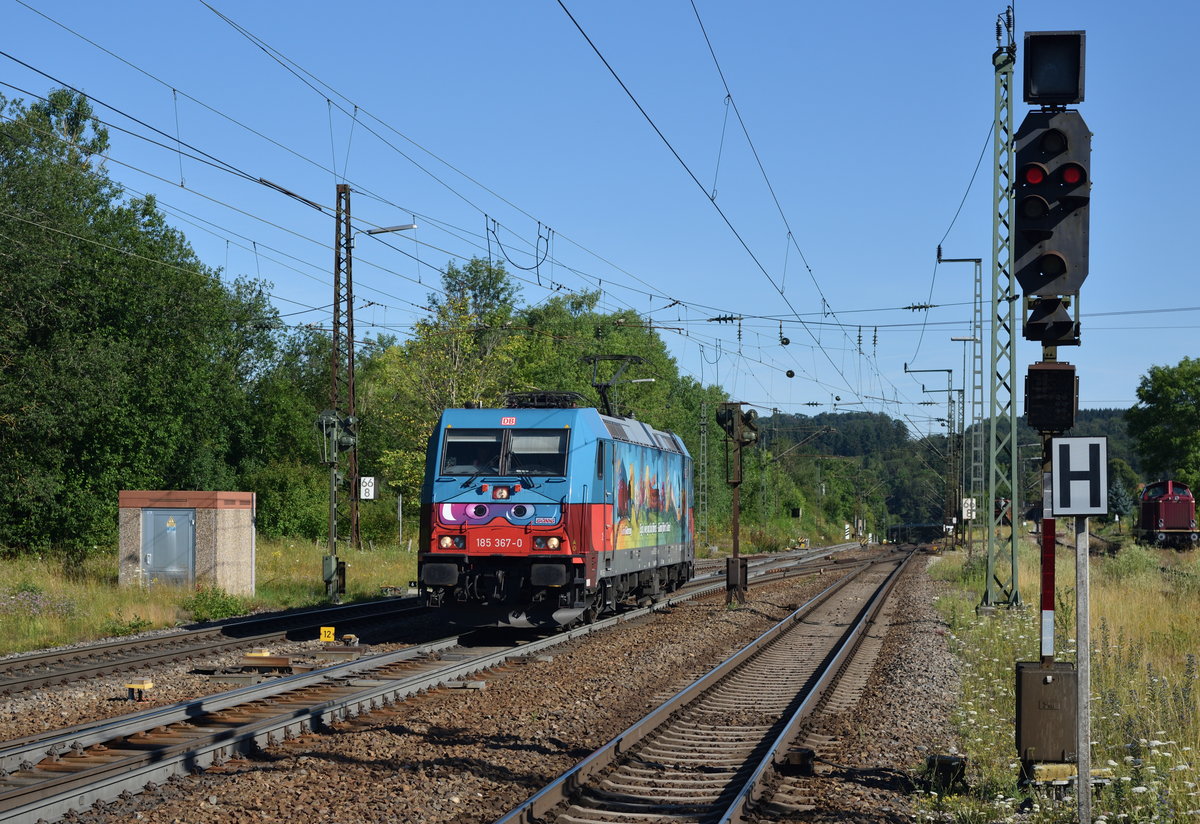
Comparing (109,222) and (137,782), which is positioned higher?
(109,222)

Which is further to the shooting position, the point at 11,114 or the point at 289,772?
the point at 11,114

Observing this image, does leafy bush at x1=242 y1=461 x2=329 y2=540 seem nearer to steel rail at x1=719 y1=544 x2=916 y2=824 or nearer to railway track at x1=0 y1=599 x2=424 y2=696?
railway track at x1=0 y1=599 x2=424 y2=696

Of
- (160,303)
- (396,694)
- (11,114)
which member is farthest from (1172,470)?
(396,694)

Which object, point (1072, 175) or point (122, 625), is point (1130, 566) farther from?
point (1072, 175)

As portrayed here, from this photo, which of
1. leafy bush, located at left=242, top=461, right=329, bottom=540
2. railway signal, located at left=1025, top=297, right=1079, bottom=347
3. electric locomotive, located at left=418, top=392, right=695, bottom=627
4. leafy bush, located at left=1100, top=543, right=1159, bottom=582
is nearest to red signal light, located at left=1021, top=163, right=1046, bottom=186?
railway signal, located at left=1025, top=297, right=1079, bottom=347

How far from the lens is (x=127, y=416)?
39.8 meters

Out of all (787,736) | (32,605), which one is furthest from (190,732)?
(32,605)

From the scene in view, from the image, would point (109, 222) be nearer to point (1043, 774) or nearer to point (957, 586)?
point (957, 586)

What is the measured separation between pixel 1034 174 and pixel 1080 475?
2073mm

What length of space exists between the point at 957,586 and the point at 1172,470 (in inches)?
2088

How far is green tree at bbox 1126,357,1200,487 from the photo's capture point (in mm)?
74125

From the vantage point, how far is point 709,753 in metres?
9.92

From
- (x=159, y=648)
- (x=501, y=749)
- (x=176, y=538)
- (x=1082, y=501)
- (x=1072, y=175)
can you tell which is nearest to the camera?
(x=1082, y=501)

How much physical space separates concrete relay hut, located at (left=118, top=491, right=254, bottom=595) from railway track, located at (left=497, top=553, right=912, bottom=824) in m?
11.4
